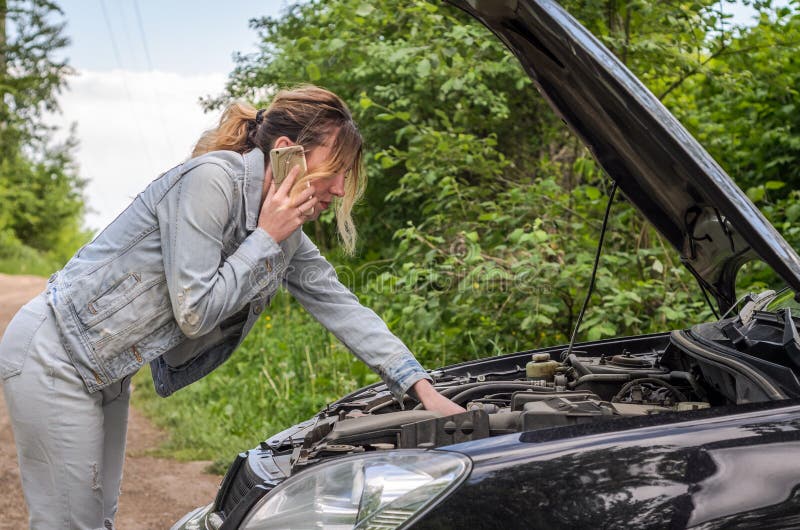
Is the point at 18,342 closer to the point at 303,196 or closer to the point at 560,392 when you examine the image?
the point at 303,196

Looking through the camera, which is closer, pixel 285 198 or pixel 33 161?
pixel 285 198

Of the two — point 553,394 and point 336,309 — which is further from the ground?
point 336,309

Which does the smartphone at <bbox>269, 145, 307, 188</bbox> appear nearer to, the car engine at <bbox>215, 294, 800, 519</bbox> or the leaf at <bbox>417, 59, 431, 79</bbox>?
the car engine at <bbox>215, 294, 800, 519</bbox>

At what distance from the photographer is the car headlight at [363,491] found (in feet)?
5.33

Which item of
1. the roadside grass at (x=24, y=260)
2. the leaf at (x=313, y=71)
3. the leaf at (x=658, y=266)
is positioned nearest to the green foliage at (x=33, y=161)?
the roadside grass at (x=24, y=260)

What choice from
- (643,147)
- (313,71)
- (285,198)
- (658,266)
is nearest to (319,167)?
(285,198)

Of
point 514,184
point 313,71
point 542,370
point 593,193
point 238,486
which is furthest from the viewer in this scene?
point 313,71

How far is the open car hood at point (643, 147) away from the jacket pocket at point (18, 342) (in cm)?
142

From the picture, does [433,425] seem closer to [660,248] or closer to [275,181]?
[275,181]

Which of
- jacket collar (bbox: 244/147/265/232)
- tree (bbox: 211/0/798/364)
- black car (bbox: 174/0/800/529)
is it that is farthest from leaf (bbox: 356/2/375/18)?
jacket collar (bbox: 244/147/265/232)

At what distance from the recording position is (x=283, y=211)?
2289 millimetres

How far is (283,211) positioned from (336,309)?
0.61 metres

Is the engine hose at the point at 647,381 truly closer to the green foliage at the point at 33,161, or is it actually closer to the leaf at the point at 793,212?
the leaf at the point at 793,212

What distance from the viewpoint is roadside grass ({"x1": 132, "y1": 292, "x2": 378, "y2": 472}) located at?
555 centimetres
